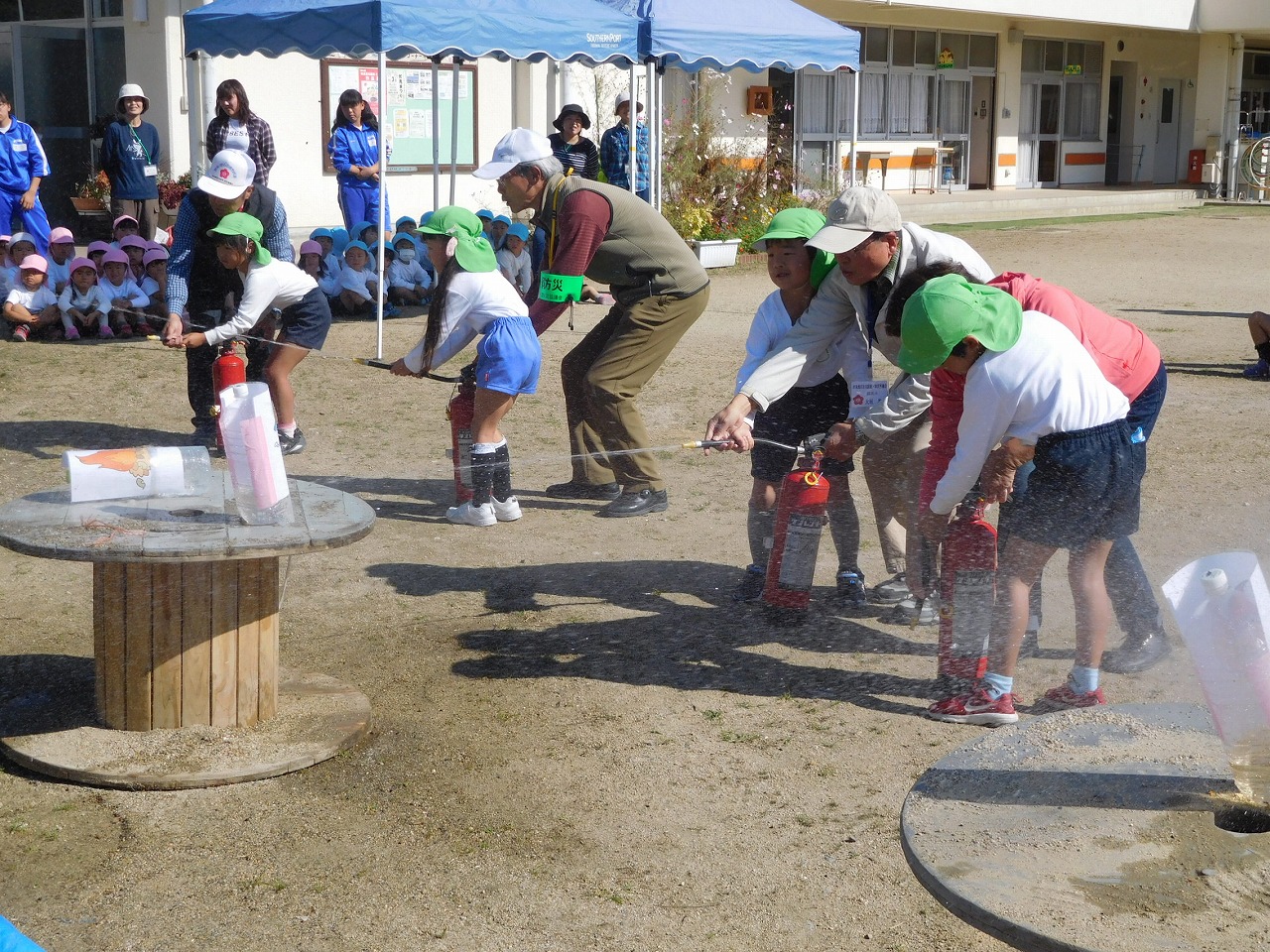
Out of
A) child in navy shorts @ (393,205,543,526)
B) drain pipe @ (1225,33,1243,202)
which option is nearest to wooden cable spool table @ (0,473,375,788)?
child in navy shorts @ (393,205,543,526)

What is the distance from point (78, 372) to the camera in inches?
379

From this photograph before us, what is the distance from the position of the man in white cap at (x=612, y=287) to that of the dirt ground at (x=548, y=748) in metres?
0.36

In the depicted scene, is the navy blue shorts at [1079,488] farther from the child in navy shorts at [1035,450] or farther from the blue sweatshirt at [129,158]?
the blue sweatshirt at [129,158]

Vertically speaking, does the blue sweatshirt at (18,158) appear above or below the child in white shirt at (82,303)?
above

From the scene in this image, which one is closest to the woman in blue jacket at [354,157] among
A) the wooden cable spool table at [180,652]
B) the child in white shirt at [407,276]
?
the child in white shirt at [407,276]

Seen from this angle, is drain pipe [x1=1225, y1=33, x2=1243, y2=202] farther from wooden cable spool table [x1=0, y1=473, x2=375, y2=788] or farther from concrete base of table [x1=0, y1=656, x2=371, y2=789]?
wooden cable spool table [x1=0, y1=473, x2=375, y2=788]

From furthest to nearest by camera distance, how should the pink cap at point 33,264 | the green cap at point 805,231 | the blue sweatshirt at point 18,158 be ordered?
the blue sweatshirt at point 18,158 → the pink cap at point 33,264 → the green cap at point 805,231

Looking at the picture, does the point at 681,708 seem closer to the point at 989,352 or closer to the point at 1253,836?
the point at 989,352

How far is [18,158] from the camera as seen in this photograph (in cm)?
1192

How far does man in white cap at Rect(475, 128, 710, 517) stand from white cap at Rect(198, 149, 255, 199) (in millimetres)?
1488

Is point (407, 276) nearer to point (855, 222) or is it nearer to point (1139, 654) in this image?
A: point (855, 222)

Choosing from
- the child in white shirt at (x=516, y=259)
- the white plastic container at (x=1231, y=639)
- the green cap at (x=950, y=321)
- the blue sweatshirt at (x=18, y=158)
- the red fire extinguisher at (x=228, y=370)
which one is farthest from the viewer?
the child in white shirt at (x=516, y=259)

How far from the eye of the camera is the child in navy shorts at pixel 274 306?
7.07 m

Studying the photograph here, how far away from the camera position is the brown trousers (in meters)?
6.54
